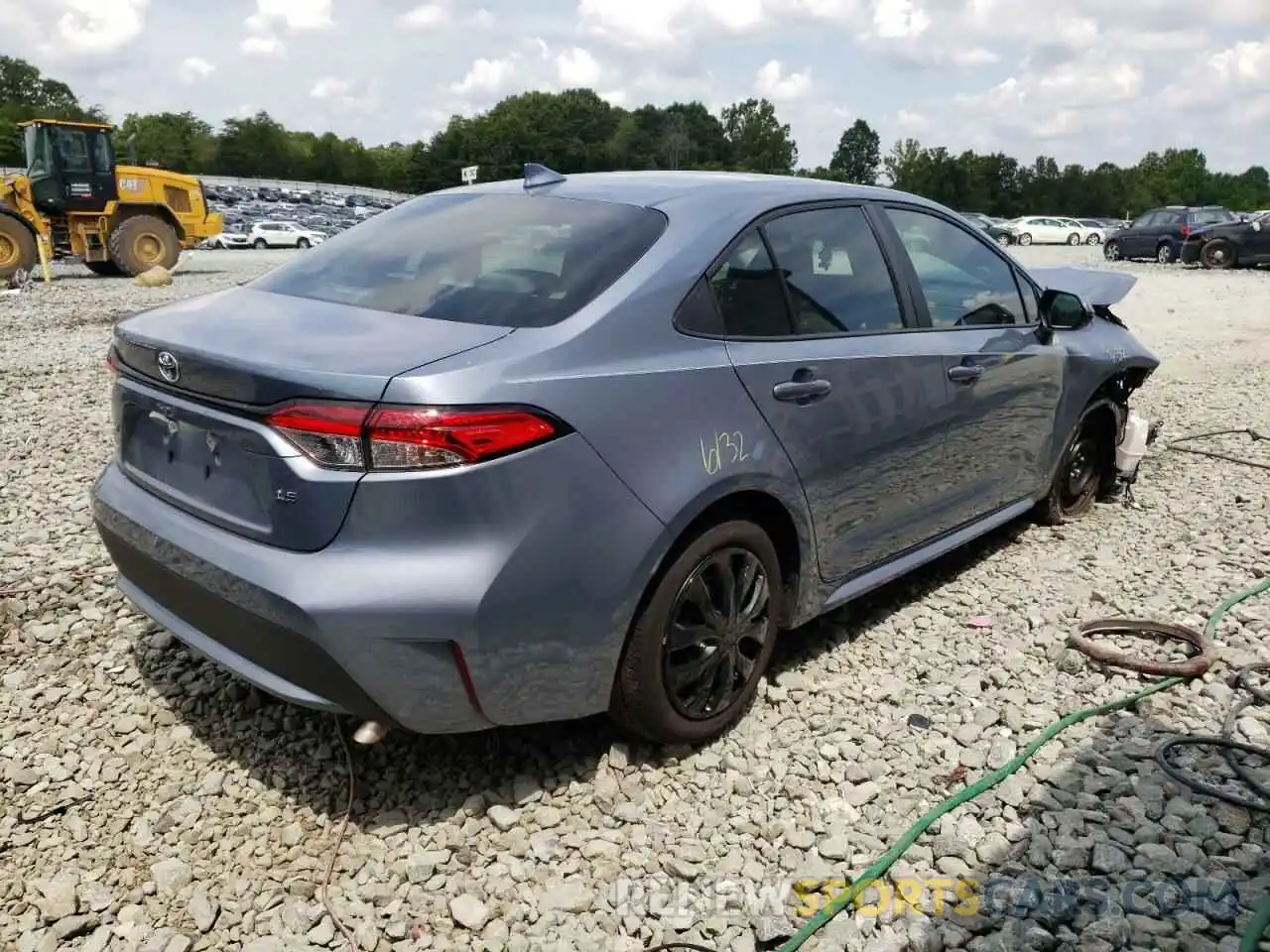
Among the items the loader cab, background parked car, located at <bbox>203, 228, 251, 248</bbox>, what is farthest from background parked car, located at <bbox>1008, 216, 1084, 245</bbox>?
the loader cab

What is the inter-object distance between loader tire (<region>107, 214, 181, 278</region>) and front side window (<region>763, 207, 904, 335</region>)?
→ 1977 cm

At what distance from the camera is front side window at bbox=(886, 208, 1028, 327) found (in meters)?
3.89

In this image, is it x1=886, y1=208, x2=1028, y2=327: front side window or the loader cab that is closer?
x1=886, y1=208, x2=1028, y2=327: front side window

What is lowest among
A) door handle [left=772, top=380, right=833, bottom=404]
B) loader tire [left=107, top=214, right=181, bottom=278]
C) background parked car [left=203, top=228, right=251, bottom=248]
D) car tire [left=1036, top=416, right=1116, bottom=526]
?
background parked car [left=203, top=228, right=251, bottom=248]

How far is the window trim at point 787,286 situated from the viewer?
2982 mm

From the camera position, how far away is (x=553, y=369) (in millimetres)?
2506

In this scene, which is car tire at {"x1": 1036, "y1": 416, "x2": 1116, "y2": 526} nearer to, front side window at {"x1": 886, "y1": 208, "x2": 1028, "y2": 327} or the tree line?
front side window at {"x1": 886, "y1": 208, "x2": 1028, "y2": 327}

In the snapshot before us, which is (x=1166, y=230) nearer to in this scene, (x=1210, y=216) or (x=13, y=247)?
(x=1210, y=216)

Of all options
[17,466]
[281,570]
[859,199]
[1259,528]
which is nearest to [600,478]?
[281,570]

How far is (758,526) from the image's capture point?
3092mm

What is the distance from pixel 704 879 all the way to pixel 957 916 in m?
0.62

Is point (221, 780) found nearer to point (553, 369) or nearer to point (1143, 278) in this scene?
point (553, 369)

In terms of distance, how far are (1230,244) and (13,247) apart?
26691 millimetres

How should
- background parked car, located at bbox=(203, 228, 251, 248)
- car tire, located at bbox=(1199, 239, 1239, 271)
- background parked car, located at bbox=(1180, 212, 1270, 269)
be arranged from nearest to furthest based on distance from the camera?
1. background parked car, located at bbox=(1180, 212, 1270, 269)
2. car tire, located at bbox=(1199, 239, 1239, 271)
3. background parked car, located at bbox=(203, 228, 251, 248)
